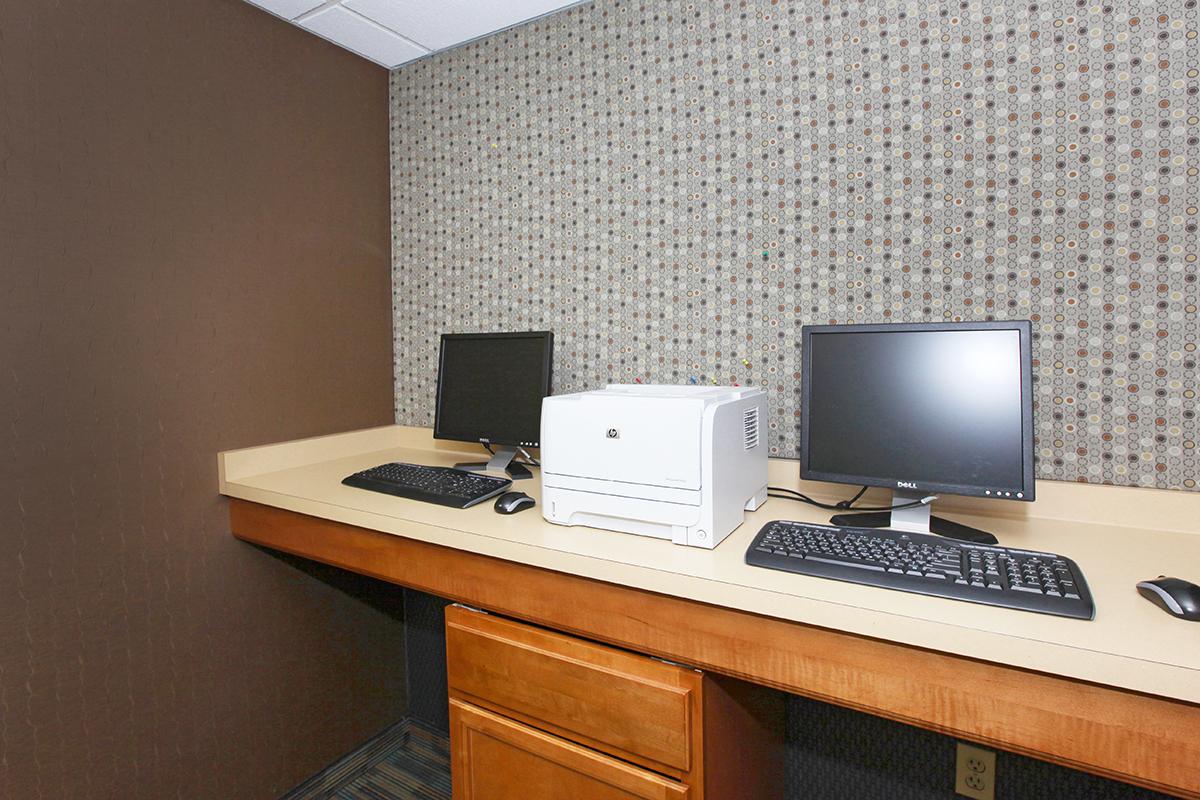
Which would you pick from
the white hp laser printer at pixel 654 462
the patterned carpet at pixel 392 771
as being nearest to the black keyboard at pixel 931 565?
the white hp laser printer at pixel 654 462

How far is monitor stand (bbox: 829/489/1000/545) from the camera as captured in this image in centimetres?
131

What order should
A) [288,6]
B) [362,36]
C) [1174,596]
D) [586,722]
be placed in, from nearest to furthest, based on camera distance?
[1174,596] < [586,722] < [288,6] < [362,36]

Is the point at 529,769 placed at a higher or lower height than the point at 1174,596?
lower

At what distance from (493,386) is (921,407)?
4.04 feet

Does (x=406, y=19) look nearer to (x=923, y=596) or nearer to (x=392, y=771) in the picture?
(x=923, y=596)

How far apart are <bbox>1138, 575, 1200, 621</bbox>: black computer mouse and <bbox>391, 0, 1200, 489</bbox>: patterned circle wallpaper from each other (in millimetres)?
501

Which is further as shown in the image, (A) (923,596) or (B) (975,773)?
(B) (975,773)

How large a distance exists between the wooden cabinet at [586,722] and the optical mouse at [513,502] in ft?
0.81

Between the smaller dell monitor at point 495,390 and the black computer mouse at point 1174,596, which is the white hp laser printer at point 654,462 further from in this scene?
the black computer mouse at point 1174,596

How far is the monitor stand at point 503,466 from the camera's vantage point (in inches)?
77.4

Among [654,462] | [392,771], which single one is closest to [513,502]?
[654,462]

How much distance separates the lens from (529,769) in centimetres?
134

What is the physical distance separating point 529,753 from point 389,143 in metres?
2.20

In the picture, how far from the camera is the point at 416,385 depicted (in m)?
2.45
